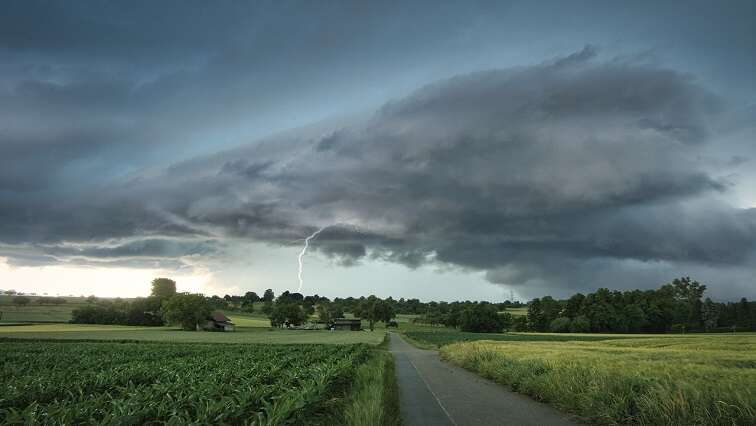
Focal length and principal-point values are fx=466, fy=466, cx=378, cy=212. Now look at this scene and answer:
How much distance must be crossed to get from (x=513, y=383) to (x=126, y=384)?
1599 centimetres

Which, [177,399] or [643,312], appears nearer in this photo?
[177,399]

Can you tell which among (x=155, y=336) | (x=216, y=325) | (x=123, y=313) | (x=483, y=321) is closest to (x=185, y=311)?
(x=216, y=325)

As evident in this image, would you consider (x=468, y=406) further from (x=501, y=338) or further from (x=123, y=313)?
(x=123, y=313)

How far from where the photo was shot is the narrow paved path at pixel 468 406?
42.8ft

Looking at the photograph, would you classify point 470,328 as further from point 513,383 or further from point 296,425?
point 296,425

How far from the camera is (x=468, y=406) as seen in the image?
15.5 meters

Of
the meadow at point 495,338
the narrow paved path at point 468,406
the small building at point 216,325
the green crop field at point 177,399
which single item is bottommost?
the small building at point 216,325

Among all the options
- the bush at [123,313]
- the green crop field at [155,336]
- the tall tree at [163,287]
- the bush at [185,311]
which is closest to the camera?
the green crop field at [155,336]

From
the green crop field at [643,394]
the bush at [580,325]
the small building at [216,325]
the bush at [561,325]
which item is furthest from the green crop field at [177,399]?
the bush at [561,325]

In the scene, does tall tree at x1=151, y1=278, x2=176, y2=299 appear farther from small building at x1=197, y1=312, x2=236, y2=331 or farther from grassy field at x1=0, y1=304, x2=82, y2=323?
small building at x1=197, y1=312, x2=236, y2=331

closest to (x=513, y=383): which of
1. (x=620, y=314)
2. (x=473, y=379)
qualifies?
(x=473, y=379)

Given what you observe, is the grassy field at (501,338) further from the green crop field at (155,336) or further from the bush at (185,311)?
the bush at (185,311)

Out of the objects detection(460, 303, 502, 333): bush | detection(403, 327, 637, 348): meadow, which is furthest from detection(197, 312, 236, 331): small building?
detection(460, 303, 502, 333): bush

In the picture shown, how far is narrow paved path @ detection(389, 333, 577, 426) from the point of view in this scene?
13.1 meters
